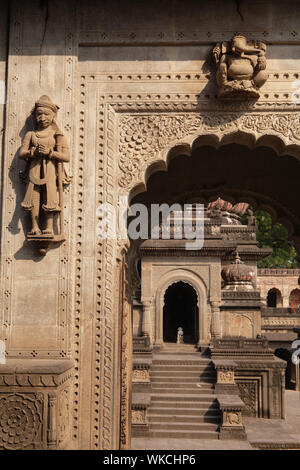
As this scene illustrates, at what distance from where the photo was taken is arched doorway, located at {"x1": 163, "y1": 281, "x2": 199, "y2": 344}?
88.7ft

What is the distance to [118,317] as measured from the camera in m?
5.70

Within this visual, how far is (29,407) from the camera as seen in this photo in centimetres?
469

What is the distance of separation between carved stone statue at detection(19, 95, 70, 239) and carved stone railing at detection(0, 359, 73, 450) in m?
1.44

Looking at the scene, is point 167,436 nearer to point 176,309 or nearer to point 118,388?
point 118,388

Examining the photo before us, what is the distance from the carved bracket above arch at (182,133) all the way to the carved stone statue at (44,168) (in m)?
0.73

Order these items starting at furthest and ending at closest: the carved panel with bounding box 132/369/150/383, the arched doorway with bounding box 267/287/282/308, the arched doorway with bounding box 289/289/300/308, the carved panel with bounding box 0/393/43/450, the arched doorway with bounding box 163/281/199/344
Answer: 1. the arched doorway with bounding box 289/289/300/308
2. the arched doorway with bounding box 267/287/282/308
3. the arched doorway with bounding box 163/281/199/344
4. the carved panel with bounding box 132/369/150/383
5. the carved panel with bounding box 0/393/43/450

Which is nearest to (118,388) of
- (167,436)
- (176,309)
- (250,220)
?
(167,436)

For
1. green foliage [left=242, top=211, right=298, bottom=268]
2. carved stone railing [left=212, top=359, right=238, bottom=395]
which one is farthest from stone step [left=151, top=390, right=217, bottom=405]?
green foliage [left=242, top=211, right=298, bottom=268]

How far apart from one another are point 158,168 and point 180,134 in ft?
1.57

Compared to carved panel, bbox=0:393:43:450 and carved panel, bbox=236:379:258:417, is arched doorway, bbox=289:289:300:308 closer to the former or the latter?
carved panel, bbox=236:379:258:417

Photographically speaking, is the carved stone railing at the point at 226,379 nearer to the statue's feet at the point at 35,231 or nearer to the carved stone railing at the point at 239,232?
the carved stone railing at the point at 239,232

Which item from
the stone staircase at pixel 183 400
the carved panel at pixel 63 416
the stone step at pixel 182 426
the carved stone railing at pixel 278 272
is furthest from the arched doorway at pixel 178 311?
the carved panel at pixel 63 416

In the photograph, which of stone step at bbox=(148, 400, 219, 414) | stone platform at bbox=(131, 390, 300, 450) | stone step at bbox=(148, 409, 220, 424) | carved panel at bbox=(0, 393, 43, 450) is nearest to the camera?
carved panel at bbox=(0, 393, 43, 450)

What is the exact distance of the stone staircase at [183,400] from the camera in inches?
532
